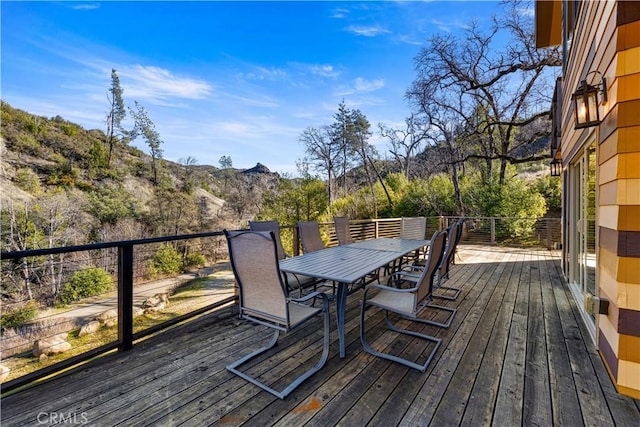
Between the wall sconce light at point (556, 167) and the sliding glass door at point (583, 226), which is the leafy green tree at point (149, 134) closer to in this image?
the wall sconce light at point (556, 167)

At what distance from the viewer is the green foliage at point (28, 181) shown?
55.4 feet

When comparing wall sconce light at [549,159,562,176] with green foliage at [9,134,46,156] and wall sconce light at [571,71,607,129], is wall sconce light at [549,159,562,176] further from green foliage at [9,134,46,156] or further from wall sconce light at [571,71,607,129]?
green foliage at [9,134,46,156]

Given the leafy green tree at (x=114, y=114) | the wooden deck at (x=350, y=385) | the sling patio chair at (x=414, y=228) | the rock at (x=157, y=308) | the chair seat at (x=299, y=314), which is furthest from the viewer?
the leafy green tree at (x=114, y=114)

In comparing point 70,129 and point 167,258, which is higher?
point 70,129

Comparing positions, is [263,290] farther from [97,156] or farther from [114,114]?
[114,114]

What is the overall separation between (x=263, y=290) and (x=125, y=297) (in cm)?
138

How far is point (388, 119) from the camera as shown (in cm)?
1864

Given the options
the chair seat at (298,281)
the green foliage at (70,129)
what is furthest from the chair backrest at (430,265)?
the green foliage at (70,129)

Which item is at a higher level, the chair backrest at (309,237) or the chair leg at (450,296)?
the chair backrest at (309,237)

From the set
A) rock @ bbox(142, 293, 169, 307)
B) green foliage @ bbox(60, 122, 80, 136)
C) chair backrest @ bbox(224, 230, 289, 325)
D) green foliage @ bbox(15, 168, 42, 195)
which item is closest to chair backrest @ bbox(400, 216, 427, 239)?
chair backrest @ bbox(224, 230, 289, 325)

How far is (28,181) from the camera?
679 inches

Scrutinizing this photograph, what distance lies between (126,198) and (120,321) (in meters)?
20.8

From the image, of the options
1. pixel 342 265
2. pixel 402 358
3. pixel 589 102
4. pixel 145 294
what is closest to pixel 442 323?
pixel 402 358

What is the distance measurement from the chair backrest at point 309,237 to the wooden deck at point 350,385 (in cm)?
129
